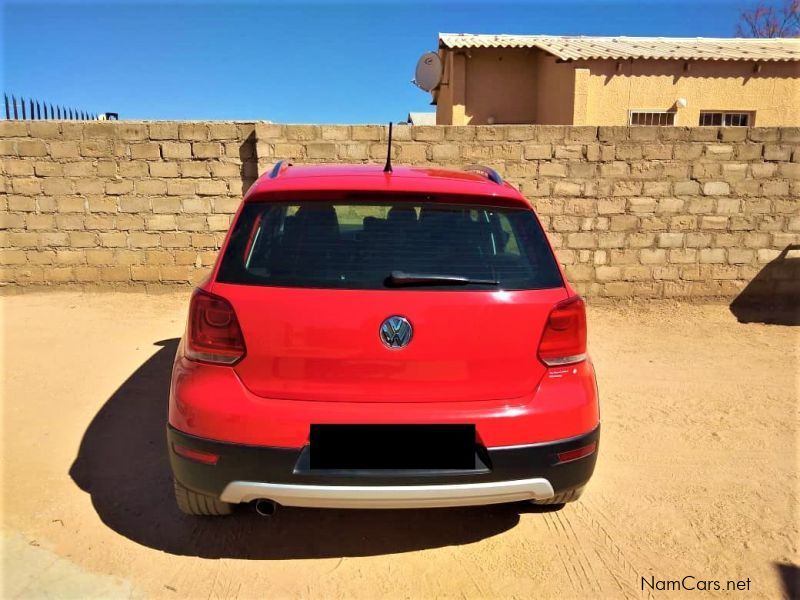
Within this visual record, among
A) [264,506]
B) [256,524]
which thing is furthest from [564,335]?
[256,524]

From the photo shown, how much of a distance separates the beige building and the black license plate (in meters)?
11.2

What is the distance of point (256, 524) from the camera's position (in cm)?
277

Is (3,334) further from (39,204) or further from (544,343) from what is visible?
(544,343)

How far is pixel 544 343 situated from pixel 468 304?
35cm

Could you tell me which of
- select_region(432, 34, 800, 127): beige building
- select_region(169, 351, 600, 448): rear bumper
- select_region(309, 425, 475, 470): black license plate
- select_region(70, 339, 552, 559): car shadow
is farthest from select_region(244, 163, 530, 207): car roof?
select_region(432, 34, 800, 127): beige building

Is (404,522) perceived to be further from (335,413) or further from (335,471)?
(335,413)

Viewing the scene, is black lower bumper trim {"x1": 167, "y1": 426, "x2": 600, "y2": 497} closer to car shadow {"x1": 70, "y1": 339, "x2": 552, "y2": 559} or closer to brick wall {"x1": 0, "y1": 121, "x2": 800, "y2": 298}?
car shadow {"x1": 70, "y1": 339, "x2": 552, "y2": 559}

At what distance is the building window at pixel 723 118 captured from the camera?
12.7 metres

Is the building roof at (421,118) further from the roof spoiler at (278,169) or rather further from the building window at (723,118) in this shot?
the roof spoiler at (278,169)

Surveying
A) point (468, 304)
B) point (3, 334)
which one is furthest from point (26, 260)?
point (468, 304)

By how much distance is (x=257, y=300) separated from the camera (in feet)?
7.22

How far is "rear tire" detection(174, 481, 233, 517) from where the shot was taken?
2494 millimetres

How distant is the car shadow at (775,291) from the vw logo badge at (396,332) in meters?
6.10

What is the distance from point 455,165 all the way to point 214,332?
4.99 m
